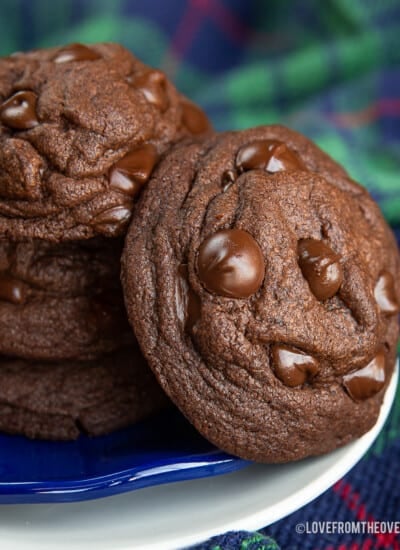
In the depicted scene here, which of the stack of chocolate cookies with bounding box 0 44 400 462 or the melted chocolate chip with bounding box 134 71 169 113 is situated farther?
the melted chocolate chip with bounding box 134 71 169 113

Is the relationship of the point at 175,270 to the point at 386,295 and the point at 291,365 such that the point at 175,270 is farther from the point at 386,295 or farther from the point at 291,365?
the point at 386,295

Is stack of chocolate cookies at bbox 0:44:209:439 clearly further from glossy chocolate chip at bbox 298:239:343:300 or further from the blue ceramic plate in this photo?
glossy chocolate chip at bbox 298:239:343:300

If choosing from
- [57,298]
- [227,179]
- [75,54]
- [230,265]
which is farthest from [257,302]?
[75,54]

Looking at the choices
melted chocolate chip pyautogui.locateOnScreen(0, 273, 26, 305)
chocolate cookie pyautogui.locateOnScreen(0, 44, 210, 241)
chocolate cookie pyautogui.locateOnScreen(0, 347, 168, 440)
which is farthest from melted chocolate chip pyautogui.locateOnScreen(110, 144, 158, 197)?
chocolate cookie pyautogui.locateOnScreen(0, 347, 168, 440)

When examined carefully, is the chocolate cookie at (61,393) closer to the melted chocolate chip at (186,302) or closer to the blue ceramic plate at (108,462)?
the blue ceramic plate at (108,462)

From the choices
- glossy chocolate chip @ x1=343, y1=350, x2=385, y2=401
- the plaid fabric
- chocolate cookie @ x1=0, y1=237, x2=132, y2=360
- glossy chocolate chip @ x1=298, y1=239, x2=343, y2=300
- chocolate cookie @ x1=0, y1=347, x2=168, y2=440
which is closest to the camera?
glossy chocolate chip @ x1=298, y1=239, x2=343, y2=300

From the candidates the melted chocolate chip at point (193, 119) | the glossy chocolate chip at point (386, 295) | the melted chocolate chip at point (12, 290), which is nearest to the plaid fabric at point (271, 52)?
the melted chocolate chip at point (193, 119)

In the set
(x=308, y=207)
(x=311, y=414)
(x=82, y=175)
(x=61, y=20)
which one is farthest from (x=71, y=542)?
(x=61, y=20)
